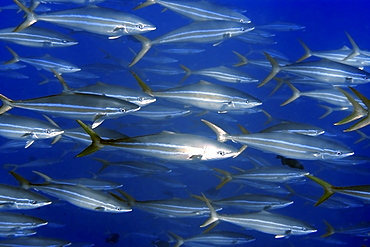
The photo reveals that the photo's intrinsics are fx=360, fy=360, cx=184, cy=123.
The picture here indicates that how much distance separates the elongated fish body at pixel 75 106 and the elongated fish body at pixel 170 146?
0.52 metres

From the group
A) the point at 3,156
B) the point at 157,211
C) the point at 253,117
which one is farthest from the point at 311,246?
the point at 3,156

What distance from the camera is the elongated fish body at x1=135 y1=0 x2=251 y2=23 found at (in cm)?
493

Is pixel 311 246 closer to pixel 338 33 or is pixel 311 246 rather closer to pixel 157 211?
pixel 157 211

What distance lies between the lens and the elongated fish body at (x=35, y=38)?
5.21 meters

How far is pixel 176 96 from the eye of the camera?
446 cm

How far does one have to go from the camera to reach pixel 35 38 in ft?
17.5

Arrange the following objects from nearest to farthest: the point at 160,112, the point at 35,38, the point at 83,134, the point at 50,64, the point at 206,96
→ the point at 206,96, the point at 83,134, the point at 35,38, the point at 160,112, the point at 50,64

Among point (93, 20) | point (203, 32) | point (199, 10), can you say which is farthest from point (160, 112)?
point (93, 20)

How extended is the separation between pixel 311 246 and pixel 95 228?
28.3ft

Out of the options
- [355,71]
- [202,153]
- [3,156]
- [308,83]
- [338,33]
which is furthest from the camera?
[338,33]

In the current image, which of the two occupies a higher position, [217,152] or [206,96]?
[206,96]

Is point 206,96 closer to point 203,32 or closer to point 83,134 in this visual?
point 203,32

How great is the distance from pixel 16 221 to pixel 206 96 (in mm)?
2723

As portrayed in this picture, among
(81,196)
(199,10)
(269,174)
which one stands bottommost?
(81,196)
